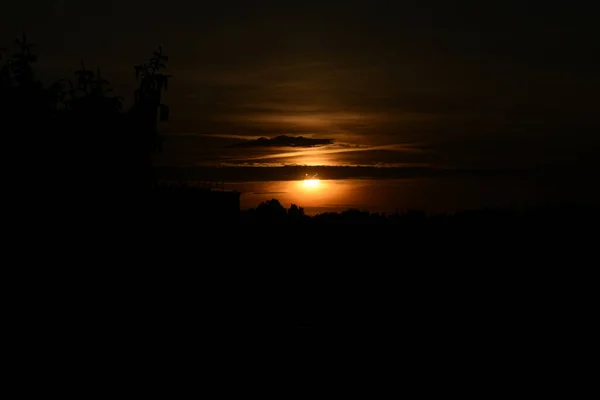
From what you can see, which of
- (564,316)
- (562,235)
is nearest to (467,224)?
(562,235)

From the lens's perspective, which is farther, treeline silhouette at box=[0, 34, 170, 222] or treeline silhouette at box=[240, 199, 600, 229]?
treeline silhouette at box=[240, 199, 600, 229]

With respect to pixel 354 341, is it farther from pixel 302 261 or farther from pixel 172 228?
pixel 302 261

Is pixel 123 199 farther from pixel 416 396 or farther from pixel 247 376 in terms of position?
pixel 416 396

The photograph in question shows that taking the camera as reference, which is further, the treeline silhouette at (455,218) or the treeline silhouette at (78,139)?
the treeline silhouette at (455,218)

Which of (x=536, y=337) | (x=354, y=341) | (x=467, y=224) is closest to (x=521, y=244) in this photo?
(x=467, y=224)

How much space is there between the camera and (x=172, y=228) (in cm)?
1645

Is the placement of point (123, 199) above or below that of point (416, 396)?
above

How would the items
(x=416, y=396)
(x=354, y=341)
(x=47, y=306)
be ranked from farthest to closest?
(x=354, y=341)
(x=47, y=306)
(x=416, y=396)

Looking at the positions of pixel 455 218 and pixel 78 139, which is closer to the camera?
pixel 78 139

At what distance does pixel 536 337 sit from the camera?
16.6 metres

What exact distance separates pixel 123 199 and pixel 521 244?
14.3 metres

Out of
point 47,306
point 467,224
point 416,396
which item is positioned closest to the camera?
point 416,396

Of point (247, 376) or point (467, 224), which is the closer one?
point (247, 376)

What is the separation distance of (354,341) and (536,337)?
4327 millimetres
